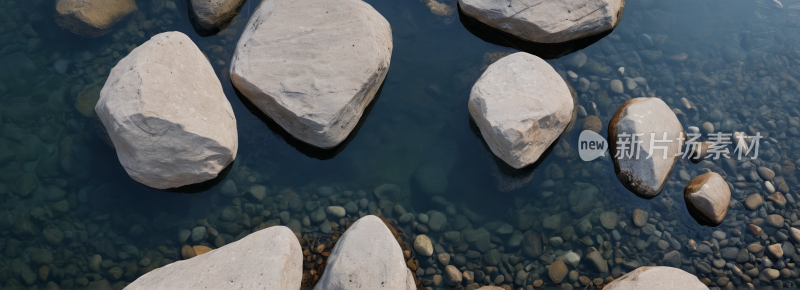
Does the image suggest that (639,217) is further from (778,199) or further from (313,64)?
(313,64)

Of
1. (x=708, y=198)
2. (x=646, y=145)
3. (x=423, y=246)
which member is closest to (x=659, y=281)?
(x=708, y=198)

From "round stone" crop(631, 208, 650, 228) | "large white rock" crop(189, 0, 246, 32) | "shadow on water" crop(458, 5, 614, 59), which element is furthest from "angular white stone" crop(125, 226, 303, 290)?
"round stone" crop(631, 208, 650, 228)

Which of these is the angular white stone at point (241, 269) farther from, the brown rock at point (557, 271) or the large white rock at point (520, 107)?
the brown rock at point (557, 271)

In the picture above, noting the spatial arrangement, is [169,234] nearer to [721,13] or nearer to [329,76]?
[329,76]

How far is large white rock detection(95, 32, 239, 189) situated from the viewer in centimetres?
258

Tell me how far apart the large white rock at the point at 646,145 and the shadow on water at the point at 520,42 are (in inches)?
27.1

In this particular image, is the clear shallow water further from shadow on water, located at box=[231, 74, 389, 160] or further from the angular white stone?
the angular white stone

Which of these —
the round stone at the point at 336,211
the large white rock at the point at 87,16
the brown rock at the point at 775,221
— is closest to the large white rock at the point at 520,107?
the round stone at the point at 336,211

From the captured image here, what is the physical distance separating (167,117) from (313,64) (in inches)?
37.7

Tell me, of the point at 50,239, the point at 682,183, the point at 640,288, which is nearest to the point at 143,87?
the point at 50,239

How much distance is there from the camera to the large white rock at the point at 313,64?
9.40ft

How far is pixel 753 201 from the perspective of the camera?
3.14m

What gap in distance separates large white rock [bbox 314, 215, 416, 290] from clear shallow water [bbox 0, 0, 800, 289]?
1.04ft

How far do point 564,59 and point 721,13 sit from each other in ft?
5.52
